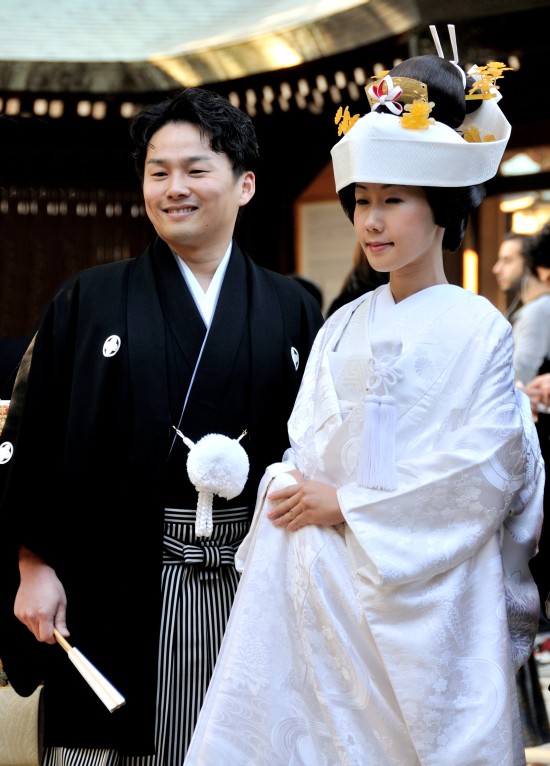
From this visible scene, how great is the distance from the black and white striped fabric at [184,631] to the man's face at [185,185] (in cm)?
76

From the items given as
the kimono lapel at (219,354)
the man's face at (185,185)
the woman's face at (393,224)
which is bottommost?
the kimono lapel at (219,354)

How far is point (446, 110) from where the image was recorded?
2574 millimetres

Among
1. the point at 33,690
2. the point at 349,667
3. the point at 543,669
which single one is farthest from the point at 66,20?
the point at 349,667

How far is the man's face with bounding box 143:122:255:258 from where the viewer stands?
2.93 m

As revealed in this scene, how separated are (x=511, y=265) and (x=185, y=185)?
143 inches

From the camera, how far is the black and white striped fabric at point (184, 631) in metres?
2.81

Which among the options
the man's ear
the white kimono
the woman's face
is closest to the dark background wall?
the man's ear

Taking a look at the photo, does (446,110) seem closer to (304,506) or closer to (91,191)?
(304,506)

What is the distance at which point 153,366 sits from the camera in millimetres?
2871

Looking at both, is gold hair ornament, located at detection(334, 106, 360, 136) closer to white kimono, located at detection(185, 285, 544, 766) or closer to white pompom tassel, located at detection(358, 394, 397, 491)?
white kimono, located at detection(185, 285, 544, 766)

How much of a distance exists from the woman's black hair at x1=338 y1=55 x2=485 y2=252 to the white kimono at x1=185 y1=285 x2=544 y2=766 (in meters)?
0.19

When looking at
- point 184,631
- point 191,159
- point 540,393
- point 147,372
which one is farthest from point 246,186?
point 540,393

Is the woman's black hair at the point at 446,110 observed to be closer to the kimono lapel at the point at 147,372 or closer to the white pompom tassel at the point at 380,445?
the white pompom tassel at the point at 380,445

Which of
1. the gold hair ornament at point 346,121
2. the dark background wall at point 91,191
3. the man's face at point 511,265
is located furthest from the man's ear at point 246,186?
the dark background wall at point 91,191
